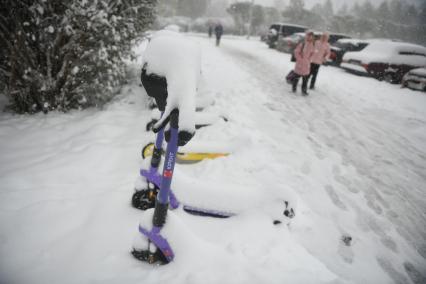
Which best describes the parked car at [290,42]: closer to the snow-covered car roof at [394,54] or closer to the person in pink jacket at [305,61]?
the snow-covered car roof at [394,54]

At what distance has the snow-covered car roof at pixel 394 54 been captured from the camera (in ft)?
37.8

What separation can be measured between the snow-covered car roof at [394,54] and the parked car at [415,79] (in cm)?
92

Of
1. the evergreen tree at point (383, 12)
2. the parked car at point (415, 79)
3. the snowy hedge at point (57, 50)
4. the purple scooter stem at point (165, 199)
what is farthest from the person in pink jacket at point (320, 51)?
the evergreen tree at point (383, 12)

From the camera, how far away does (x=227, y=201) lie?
8.74 feet

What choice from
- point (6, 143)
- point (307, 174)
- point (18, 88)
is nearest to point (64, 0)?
point (18, 88)

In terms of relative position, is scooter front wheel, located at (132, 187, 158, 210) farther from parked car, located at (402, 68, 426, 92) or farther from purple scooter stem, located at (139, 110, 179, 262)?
parked car, located at (402, 68, 426, 92)

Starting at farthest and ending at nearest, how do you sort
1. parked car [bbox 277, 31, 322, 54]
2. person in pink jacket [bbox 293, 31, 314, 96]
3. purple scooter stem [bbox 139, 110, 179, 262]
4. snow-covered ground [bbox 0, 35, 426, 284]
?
parked car [bbox 277, 31, 322, 54], person in pink jacket [bbox 293, 31, 314, 96], snow-covered ground [bbox 0, 35, 426, 284], purple scooter stem [bbox 139, 110, 179, 262]

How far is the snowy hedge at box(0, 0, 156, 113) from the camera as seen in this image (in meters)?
4.22

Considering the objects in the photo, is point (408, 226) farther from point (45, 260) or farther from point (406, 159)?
point (45, 260)

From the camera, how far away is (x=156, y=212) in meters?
1.96

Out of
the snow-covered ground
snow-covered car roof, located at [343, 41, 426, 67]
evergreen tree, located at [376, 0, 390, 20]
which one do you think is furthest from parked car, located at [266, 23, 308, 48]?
evergreen tree, located at [376, 0, 390, 20]

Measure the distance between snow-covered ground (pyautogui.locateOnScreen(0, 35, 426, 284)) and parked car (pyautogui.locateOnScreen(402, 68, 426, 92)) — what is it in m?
6.10

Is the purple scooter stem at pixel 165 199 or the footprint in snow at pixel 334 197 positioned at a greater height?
the purple scooter stem at pixel 165 199

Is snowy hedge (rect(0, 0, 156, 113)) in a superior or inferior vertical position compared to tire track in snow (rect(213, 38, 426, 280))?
superior
